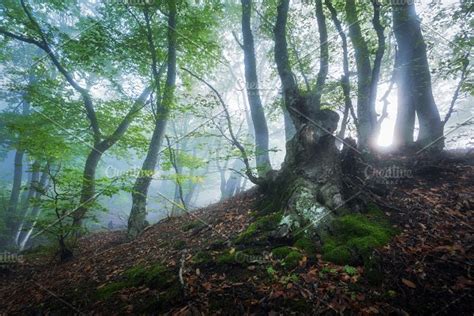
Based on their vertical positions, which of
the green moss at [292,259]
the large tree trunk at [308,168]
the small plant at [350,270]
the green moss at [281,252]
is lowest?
the small plant at [350,270]

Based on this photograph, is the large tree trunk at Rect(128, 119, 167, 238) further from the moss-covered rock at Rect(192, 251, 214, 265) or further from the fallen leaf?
the fallen leaf

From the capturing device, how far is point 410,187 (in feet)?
17.3

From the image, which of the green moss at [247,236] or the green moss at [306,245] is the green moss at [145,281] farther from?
the green moss at [306,245]

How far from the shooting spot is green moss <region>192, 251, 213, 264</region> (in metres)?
3.92

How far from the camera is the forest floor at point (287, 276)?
2.69 meters

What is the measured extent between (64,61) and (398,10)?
11448 millimetres

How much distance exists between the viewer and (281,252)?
3703mm

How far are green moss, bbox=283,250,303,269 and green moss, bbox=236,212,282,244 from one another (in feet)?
2.30

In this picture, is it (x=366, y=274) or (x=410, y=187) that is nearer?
(x=366, y=274)

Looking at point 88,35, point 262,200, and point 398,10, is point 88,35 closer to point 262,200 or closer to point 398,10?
point 262,200

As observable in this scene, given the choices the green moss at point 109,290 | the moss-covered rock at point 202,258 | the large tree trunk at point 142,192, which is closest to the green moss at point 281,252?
the moss-covered rock at point 202,258

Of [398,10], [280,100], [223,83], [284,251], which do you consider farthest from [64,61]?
[223,83]

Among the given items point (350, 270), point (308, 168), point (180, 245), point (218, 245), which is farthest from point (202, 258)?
point (308, 168)

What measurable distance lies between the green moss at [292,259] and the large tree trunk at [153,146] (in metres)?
5.60
